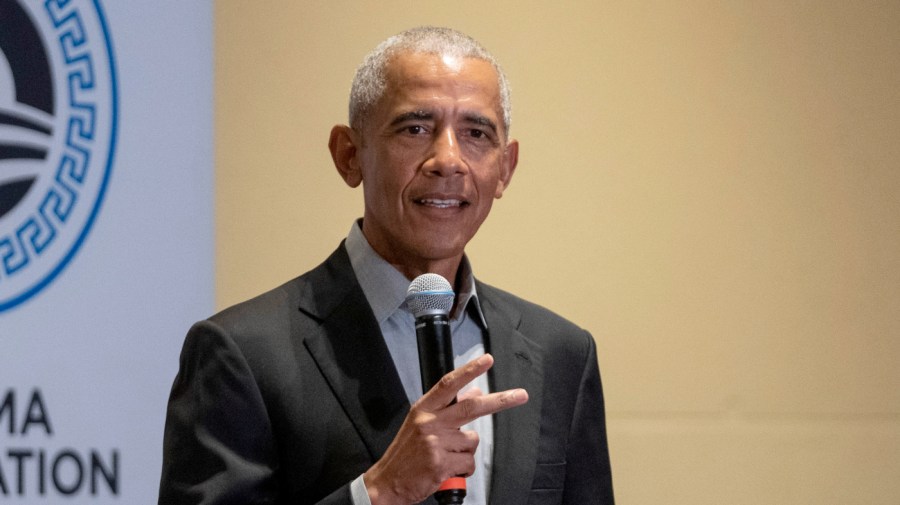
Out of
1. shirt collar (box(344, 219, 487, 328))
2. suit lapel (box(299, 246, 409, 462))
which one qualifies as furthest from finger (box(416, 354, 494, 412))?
shirt collar (box(344, 219, 487, 328))

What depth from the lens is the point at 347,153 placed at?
2.22 m

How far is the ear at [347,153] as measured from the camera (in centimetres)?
220

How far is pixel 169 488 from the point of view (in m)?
1.86

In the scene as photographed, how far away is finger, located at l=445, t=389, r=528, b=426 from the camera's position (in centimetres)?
152

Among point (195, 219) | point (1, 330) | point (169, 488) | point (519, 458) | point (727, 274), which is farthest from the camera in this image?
point (727, 274)

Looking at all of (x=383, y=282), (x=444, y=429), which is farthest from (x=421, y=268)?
(x=444, y=429)

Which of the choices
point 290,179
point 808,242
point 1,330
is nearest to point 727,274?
point 808,242

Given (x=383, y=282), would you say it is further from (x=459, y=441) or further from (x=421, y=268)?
(x=459, y=441)

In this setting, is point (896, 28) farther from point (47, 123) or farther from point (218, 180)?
point (47, 123)

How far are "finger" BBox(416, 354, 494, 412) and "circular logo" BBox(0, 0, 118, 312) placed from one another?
161cm

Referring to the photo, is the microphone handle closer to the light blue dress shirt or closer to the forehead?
the light blue dress shirt

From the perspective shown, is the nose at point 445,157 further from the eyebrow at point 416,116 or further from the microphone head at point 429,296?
the microphone head at point 429,296

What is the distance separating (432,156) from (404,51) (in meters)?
0.22

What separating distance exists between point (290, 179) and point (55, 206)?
595 millimetres
